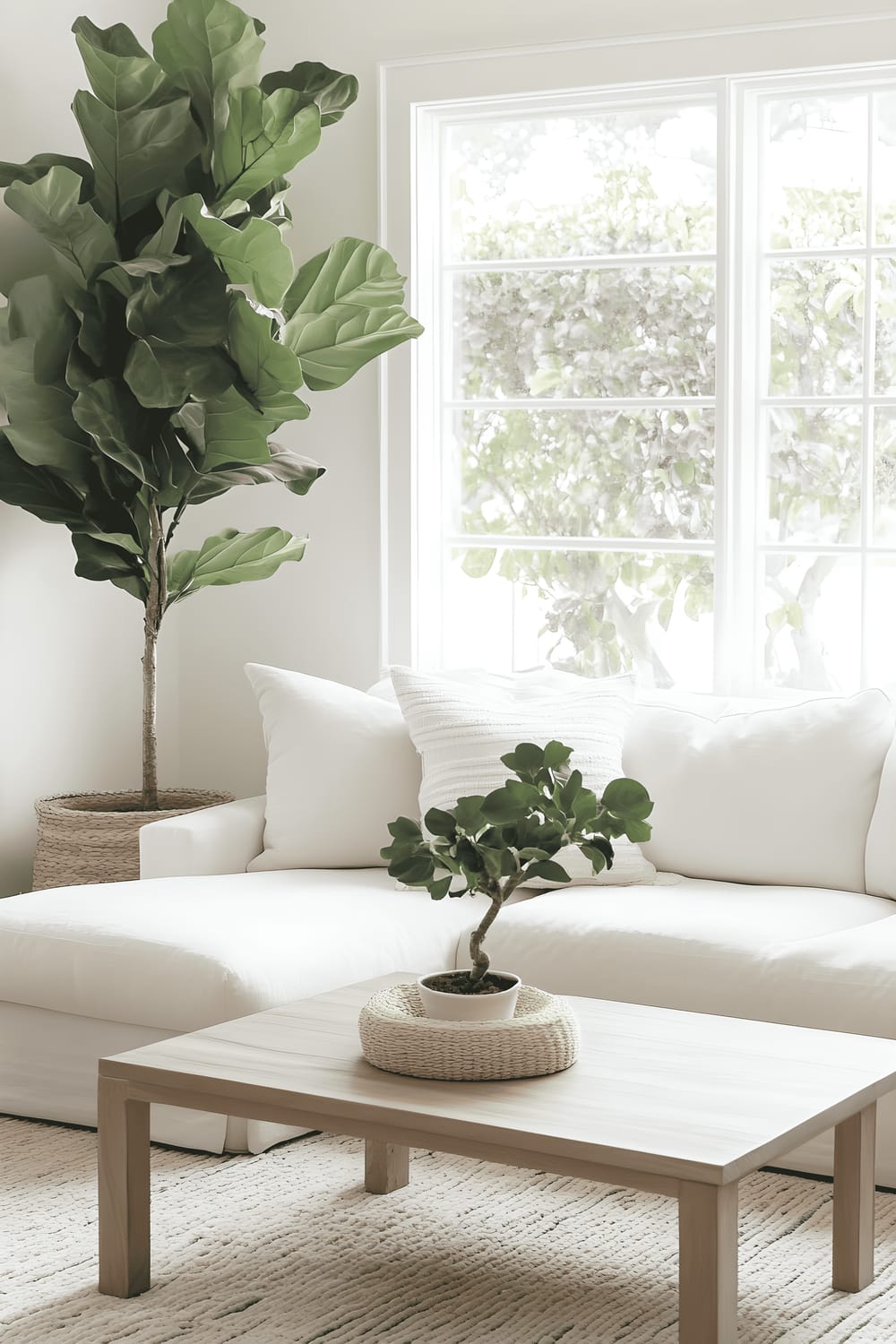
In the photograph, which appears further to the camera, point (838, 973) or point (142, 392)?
point (142, 392)

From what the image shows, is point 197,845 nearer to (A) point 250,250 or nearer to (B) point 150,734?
(B) point 150,734

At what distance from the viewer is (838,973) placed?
2826 millimetres

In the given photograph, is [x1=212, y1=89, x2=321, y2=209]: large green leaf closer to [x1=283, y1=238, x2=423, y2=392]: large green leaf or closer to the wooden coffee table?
[x1=283, y1=238, x2=423, y2=392]: large green leaf

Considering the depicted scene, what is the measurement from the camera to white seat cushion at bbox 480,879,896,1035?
111 inches

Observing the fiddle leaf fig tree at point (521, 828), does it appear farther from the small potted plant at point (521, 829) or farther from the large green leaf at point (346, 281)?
the large green leaf at point (346, 281)

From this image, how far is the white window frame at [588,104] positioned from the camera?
3955 millimetres

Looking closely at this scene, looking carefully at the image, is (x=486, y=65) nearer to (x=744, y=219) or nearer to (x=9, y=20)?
(x=744, y=219)

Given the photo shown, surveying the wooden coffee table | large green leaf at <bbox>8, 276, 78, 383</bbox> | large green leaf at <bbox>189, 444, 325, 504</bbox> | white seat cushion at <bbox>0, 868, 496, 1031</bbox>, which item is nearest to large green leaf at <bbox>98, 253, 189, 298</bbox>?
large green leaf at <bbox>8, 276, 78, 383</bbox>

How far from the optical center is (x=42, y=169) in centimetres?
378

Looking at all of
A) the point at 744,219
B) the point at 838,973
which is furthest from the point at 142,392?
the point at 838,973

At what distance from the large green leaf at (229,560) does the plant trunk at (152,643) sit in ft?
0.23

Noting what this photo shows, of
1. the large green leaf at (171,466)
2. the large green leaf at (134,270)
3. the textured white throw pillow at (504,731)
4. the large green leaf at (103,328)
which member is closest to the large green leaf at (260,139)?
the large green leaf at (134,270)

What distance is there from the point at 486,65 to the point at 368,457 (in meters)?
1.05

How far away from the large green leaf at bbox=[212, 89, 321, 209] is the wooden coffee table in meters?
2.06
